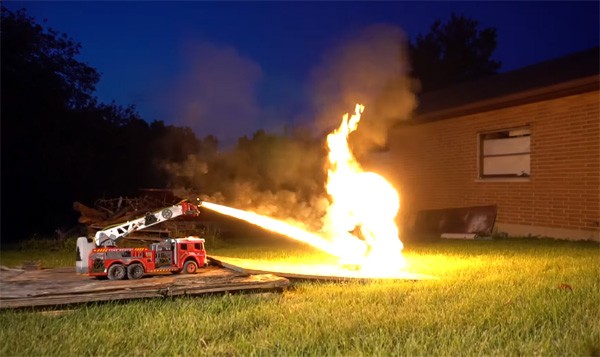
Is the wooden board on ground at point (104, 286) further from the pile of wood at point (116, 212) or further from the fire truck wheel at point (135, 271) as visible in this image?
the pile of wood at point (116, 212)

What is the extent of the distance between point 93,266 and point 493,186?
11.7m

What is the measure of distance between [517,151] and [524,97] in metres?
1.67

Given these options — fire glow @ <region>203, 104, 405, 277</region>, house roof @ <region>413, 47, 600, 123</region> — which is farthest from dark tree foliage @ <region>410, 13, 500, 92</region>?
fire glow @ <region>203, 104, 405, 277</region>

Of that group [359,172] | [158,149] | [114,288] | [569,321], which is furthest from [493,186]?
[114,288]

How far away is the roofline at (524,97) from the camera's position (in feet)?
43.0

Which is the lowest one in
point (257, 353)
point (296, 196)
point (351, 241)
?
point (257, 353)

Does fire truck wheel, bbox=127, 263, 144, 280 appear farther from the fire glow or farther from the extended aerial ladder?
the fire glow

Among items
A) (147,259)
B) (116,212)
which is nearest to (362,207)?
(147,259)

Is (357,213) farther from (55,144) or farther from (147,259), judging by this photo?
(55,144)

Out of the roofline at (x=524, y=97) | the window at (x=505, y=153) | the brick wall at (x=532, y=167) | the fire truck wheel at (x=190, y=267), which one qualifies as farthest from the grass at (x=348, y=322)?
the window at (x=505, y=153)

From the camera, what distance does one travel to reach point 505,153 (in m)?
15.9

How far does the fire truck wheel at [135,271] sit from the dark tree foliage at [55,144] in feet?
23.7

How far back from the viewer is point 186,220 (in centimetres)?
1319

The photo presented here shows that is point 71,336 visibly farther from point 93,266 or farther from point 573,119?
point 573,119
